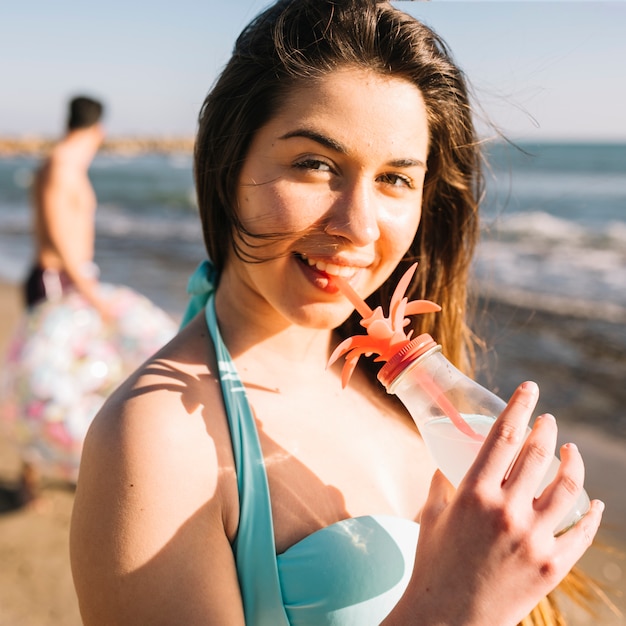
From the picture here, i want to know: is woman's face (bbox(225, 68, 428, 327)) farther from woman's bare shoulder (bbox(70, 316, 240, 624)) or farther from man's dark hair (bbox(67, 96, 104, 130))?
man's dark hair (bbox(67, 96, 104, 130))

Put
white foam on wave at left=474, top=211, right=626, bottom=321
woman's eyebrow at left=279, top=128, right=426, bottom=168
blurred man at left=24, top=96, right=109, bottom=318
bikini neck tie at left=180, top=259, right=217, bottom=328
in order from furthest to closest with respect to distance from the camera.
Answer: white foam on wave at left=474, top=211, right=626, bottom=321 < blurred man at left=24, top=96, right=109, bottom=318 < bikini neck tie at left=180, top=259, right=217, bottom=328 < woman's eyebrow at left=279, top=128, right=426, bottom=168

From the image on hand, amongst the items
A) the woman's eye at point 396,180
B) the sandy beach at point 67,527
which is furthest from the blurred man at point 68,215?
the woman's eye at point 396,180

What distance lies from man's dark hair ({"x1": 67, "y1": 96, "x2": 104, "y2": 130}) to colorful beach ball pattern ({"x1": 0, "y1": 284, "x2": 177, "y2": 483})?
7.45ft

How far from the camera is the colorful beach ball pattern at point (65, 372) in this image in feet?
13.5

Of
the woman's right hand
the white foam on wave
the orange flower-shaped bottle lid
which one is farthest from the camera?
the white foam on wave

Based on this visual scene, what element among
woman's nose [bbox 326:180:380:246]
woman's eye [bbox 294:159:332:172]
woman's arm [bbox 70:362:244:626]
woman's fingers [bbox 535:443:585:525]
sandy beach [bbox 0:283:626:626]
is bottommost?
sandy beach [bbox 0:283:626:626]

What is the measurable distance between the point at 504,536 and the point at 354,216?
29.9 inches

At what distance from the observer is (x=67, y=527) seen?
4566mm

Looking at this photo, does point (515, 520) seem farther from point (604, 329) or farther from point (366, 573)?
point (604, 329)

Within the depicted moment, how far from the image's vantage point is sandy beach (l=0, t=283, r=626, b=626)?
3.74 metres

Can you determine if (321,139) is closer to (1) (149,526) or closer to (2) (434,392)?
(2) (434,392)

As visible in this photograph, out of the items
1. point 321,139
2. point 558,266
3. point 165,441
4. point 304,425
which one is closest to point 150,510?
point 165,441

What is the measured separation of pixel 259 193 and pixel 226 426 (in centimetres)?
55

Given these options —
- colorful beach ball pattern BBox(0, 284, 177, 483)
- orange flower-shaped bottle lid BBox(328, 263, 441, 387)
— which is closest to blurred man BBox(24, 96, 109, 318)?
colorful beach ball pattern BBox(0, 284, 177, 483)
